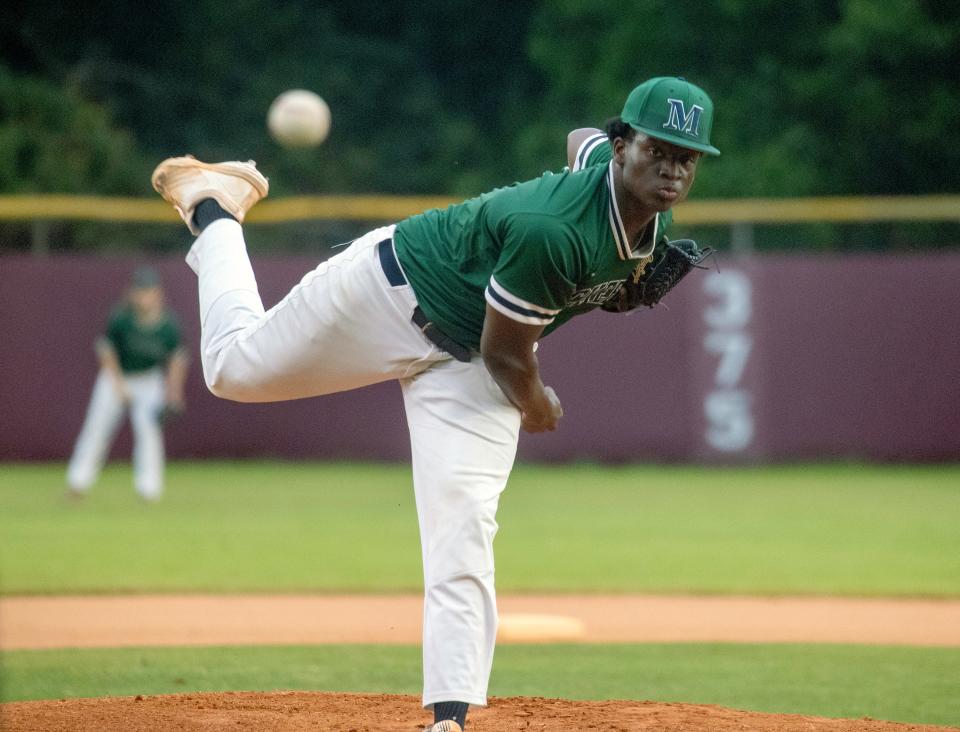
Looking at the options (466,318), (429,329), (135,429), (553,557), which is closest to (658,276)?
(466,318)

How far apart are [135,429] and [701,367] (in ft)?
21.6

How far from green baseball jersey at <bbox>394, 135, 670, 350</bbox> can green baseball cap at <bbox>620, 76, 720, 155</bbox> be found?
0.65 ft

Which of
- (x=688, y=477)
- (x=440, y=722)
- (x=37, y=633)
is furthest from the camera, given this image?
(x=688, y=477)

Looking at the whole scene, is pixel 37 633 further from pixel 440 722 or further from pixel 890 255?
pixel 890 255

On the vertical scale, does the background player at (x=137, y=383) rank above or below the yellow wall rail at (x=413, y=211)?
below

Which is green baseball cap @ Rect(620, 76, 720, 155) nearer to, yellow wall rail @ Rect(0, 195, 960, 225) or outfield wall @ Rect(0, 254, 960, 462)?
yellow wall rail @ Rect(0, 195, 960, 225)

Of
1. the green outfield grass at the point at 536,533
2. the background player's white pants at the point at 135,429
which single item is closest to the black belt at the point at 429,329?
the green outfield grass at the point at 536,533

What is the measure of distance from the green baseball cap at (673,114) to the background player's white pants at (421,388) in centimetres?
87

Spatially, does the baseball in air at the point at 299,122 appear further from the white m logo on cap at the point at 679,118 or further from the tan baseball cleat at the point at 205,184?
the white m logo on cap at the point at 679,118

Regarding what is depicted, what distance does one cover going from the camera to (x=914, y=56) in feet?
80.8

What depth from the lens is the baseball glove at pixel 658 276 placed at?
444 centimetres

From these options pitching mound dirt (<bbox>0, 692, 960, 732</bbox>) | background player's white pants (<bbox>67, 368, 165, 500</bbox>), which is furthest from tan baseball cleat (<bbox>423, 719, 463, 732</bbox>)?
background player's white pants (<bbox>67, 368, 165, 500</bbox>)

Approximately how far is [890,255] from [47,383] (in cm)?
976

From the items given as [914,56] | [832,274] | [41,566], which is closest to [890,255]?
[832,274]
